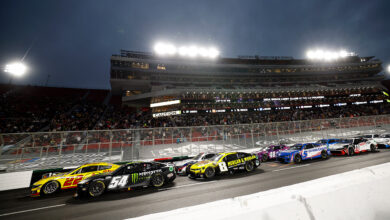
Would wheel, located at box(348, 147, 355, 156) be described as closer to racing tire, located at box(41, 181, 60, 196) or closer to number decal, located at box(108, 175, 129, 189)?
number decal, located at box(108, 175, 129, 189)

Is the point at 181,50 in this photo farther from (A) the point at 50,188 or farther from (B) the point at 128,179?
(A) the point at 50,188

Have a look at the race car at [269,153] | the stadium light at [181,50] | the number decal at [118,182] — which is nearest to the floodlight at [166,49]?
the stadium light at [181,50]

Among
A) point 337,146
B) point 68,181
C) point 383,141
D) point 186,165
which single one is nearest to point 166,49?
point 186,165

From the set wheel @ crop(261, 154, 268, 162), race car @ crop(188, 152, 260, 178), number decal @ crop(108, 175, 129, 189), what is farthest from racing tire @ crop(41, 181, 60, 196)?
wheel @ crop(261, 154, 268, 162)

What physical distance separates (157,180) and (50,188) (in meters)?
5.22

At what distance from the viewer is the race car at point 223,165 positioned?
8523 millimetres

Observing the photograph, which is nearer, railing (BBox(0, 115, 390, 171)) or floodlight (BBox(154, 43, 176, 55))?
railing (BBox(0, 115, 390, 171))

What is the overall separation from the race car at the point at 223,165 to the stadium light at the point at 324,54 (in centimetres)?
5867

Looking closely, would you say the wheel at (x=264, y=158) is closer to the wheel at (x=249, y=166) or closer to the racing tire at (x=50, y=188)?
the wheel at (x=249, y=166)

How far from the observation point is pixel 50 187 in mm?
7609

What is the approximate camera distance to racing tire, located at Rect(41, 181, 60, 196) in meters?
7.45

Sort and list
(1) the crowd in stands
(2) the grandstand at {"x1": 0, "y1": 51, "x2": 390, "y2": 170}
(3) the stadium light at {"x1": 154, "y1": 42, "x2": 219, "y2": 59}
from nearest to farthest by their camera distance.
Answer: (2) the grandstand at {"x1": 0, "y1": 51, "x2": 390, "y2": 170}, (1) the crowd in stands, (3) the stadium light at {"x1": 154, "y1": 42, "x2": 219, "y2": 59}

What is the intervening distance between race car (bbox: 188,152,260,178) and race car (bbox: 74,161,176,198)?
1.44 m

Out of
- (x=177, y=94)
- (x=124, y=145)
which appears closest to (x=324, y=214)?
(x=124, y=145)
